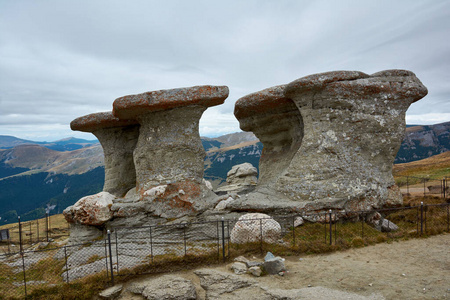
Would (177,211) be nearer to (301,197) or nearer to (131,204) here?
(131,204)

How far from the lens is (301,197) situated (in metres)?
9.47

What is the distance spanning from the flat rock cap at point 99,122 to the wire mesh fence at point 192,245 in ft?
15.6

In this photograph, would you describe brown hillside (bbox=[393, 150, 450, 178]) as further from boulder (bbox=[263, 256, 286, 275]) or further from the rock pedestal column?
boulder (bbox=[263, 256, 286, 275])

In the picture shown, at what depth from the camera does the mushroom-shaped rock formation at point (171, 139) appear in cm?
962

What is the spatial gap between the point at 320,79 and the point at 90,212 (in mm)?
8282

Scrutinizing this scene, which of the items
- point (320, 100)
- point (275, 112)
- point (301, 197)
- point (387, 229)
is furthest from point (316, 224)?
point (275, 112)

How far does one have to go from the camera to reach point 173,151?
9.91m

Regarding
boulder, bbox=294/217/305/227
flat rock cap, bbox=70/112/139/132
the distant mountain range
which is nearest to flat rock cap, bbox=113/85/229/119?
flat rock cap, bbox=70/112/139/132

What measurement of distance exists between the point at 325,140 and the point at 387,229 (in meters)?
3.34

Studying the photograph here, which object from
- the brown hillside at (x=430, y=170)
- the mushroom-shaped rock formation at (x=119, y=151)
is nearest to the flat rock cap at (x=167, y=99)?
the mushroom-shaped rock formation at (x=119, y=151)

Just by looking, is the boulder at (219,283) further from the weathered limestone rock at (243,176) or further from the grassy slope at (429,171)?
the grassy slope at (429,171)

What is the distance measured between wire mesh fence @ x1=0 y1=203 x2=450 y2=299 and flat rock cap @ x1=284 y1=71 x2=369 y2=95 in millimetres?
4042

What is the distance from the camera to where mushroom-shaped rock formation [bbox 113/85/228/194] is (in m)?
9.62

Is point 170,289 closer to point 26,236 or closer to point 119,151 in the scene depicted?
point 119,151
